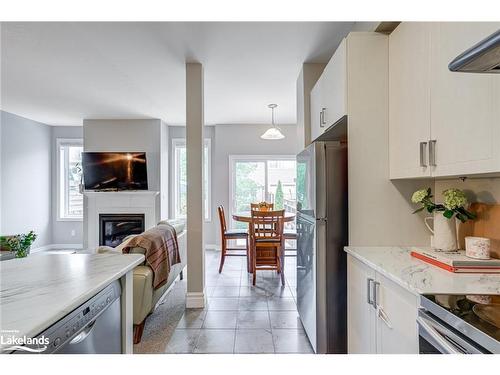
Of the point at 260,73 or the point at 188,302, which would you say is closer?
the point at 188,302

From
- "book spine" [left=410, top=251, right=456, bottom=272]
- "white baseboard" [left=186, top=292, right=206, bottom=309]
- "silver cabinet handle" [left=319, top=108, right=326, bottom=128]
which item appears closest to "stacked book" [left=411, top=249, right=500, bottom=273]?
"book spine" [left=410, top=251, right=456, bottom=272]

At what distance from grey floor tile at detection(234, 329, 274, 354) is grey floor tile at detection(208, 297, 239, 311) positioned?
525mm

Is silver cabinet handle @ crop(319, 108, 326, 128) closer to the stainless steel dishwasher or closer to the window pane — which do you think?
the stainless steel dishwasher

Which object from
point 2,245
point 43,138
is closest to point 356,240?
point 2,245

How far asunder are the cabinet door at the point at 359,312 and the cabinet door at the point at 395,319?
0.26 feet

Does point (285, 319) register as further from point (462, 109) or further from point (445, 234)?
point (462, 109)

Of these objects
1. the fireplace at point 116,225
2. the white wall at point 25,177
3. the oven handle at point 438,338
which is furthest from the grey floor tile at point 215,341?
the white wall at point 25,177

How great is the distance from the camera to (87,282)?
1.05m

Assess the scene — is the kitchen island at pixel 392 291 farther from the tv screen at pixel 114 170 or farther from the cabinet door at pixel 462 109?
the tv screen at pixel 114 170

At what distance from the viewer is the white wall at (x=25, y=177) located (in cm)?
497

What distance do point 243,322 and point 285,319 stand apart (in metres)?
0.41

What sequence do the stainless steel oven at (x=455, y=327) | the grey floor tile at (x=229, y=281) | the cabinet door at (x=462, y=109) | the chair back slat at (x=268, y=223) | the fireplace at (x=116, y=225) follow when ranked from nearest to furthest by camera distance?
the stainless steel oven at (x=455, y=327) < the cabinet door at (x=462, y=109) < the chair back slat at (x=268, y=223) < the grey floor tile at (x=229, y=281) < the fireplace at (x=116, y=225)

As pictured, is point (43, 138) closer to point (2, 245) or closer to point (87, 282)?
point (2, 245)
